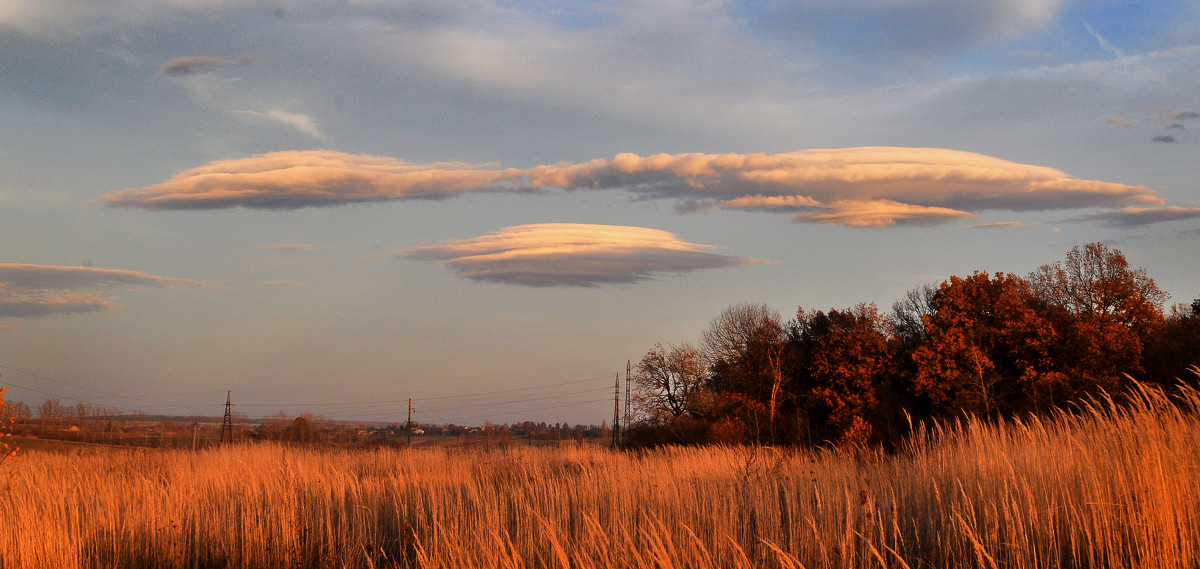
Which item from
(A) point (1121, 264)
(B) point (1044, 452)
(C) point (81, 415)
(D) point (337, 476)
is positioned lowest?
(C) point (81, 415)

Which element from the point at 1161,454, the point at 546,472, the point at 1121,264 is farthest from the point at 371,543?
the point at 1121,264

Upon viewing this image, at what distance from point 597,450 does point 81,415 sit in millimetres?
85640

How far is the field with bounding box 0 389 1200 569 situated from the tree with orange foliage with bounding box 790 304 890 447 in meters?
24.4

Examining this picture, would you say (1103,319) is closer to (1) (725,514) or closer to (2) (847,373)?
(2) (847,373)

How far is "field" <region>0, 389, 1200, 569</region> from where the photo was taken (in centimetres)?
616

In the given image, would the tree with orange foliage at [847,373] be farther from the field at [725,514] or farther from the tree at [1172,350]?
the field at [725,514]

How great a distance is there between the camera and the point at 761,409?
44.4 meters

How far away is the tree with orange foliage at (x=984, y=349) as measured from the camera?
3941 centimetres

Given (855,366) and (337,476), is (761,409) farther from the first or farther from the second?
(337,476)

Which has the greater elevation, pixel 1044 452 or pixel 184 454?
pixel 1044 452

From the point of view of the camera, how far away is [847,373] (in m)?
41.9

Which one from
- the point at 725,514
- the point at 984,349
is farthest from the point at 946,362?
the point at 725,514

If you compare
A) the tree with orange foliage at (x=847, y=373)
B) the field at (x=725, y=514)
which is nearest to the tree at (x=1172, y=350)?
the tree with orange foliage at (x=847, y=373)

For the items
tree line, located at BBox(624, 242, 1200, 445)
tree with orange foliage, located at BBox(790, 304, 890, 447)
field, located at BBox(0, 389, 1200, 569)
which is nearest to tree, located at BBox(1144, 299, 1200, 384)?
tree line, located at BBox(624, 242, 1200, 445)
